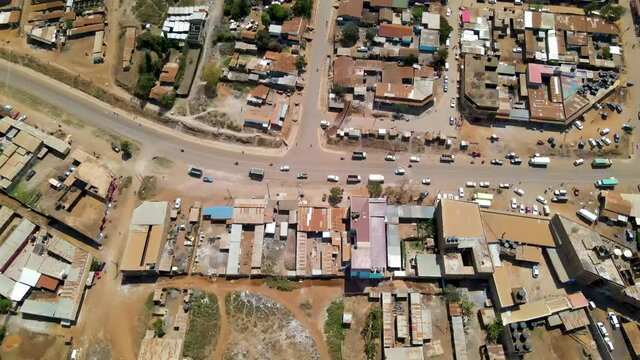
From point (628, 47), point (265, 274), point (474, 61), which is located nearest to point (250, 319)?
point (265, 274)

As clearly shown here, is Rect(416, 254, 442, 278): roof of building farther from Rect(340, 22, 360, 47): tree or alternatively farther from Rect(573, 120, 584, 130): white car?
Rect(340, 22, 360, 47): tree

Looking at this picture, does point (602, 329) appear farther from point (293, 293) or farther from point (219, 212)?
point (219, 212)

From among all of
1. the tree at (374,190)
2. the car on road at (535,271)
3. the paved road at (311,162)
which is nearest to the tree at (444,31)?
the paved road at (311,162)

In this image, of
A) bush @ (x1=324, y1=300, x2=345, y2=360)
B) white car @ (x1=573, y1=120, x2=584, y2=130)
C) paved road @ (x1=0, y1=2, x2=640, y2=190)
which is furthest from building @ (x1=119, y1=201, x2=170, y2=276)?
white car @ (x1=573, y1=120, x2=584, y2=130)

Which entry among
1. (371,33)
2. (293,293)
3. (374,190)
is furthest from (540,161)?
(293,293)

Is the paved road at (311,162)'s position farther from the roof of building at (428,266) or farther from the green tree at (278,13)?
the green tree at (278,13)
